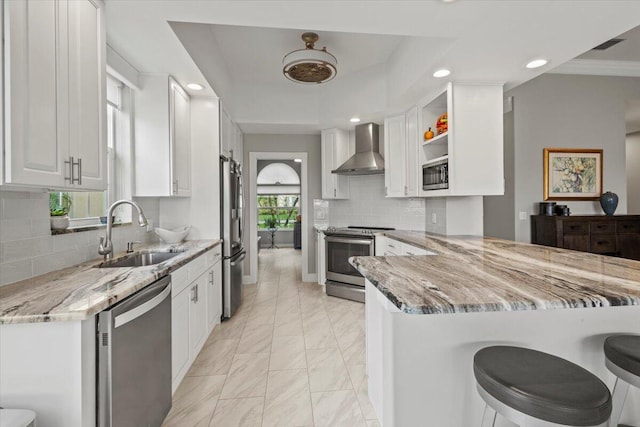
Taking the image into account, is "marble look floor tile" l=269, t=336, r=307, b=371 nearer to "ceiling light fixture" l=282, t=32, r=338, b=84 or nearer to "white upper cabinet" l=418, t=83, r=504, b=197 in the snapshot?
"white upper cabinet" l=418, t=83, r=504, b=197

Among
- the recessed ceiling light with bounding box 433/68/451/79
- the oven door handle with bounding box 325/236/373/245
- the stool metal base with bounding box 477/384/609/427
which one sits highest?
the recessed ceiling light with bounding box 433/68/451/79

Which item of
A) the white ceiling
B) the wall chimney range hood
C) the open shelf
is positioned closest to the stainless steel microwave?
the open shelf

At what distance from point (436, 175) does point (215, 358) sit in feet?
8.73

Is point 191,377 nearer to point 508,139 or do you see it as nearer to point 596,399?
point 596,399

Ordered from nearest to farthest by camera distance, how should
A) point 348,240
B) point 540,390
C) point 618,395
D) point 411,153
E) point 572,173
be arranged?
point 540,390 < point 618,395 < point 411,153 < point 572,173 < point 348,240

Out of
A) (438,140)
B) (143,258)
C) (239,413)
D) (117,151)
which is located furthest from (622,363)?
(117,151)

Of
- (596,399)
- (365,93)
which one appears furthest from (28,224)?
(365,93)

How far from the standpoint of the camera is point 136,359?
1458mm

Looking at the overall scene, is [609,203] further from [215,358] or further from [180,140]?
[180,140]

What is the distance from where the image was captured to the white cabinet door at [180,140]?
2.87 m

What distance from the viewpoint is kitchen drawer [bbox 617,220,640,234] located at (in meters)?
3.67

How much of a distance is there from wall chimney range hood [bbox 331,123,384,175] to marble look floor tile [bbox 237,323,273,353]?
2.34 m

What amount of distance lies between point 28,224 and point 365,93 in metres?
3.53

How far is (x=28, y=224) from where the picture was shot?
167cm
